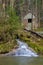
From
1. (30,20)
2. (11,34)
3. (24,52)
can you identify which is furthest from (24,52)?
(30,20)

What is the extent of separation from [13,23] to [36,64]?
15006 mm

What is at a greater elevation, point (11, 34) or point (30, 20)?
point (11, 34)

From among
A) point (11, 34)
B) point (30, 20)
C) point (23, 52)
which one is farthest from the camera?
point (30, 20)

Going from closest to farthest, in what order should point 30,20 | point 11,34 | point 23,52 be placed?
point 23,52, point 11,34, point 30,20

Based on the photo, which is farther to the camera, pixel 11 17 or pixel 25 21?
pixel 25 21

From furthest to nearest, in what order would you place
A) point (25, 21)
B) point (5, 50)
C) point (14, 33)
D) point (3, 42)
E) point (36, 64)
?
point (25, 21) < point (14, 33) < point (3, 42) < point (5, 50) < point (36, 64)

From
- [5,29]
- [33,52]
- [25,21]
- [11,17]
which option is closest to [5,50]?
[33,52]

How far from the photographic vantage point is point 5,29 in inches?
1331

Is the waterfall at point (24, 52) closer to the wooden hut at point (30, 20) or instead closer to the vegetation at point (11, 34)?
the vegetation at point (11, 34)

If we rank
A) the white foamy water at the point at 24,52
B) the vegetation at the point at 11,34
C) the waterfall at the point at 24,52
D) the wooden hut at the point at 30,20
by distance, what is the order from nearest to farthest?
the waterfall at the point at 24,52 → the white foamy water at the point at 24,52 → the vegetation at the point at 11,34 → the wooden hut at the point at 30,20

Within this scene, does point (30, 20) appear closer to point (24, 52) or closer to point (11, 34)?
point (11, 34)

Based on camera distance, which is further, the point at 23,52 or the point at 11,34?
the point at 11,34

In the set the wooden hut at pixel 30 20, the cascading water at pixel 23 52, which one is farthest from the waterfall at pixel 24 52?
the wooden hut at pixel 30 20

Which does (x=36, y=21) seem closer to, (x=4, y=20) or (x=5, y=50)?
(x=4, y=20)
